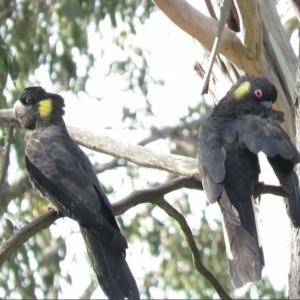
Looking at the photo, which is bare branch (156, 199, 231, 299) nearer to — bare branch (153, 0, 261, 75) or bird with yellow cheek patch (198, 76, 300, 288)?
bird with yellow cheek patch (198, 76, 300, 288)

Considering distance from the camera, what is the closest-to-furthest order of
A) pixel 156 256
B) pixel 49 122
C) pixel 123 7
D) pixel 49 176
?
1. pixel 49 176
2. pixel 49 122
3. pixel 123 7
4. pixel 156 256

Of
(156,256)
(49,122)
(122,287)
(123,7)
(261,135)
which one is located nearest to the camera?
(122,287)

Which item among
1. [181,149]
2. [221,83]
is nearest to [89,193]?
[221,83]

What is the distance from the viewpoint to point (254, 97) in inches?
160

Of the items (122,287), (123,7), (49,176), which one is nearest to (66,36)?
(123,7)

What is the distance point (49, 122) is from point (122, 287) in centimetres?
141

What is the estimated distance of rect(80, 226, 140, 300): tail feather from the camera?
3.33 metres

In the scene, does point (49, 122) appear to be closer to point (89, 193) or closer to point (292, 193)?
point (89, 193)

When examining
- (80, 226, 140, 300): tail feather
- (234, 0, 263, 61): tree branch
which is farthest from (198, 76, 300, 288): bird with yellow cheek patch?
(80, 226, 140, 300): tail feather

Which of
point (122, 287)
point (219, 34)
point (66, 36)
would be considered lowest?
point (122, 287)

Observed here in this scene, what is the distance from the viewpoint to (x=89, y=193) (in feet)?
12.5

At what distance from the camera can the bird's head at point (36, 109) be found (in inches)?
178

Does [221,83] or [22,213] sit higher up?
[22,213]

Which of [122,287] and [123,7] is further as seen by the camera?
[123,7]
